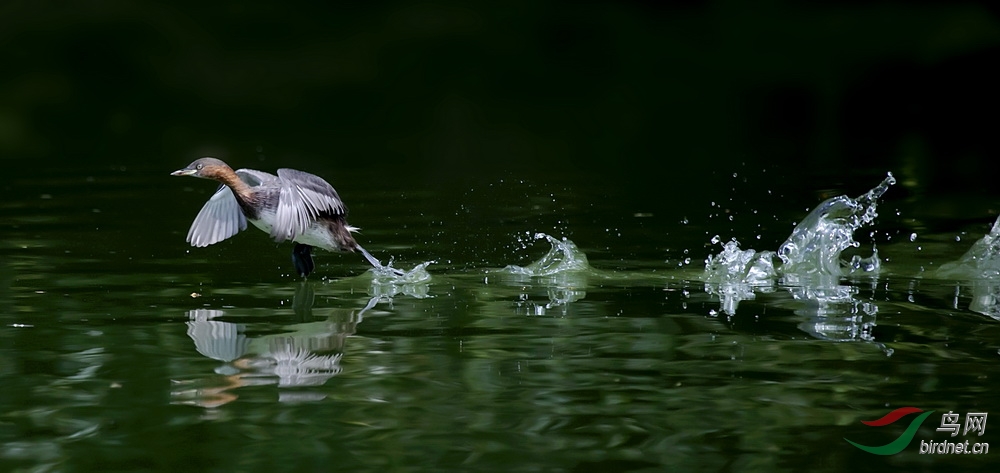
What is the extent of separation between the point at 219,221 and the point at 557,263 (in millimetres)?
2177

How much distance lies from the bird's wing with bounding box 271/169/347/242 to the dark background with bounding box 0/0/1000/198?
5890mm

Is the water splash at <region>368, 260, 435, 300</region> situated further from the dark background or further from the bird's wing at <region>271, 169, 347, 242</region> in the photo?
the dark background

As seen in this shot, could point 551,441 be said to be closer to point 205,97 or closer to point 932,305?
point 932,305

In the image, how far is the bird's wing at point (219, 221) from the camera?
387 inches

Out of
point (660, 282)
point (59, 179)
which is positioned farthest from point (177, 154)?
point (660, 282)

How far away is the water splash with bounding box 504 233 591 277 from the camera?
31.9 ft

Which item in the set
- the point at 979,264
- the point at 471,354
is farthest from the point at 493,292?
the point at 979,264

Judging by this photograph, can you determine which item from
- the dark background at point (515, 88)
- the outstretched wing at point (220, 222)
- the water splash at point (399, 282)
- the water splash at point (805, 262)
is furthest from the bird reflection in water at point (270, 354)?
the dark background at point (515, 88)

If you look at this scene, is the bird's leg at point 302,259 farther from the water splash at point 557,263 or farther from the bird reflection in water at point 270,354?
the water splash at point 557,263

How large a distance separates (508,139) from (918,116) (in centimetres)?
643

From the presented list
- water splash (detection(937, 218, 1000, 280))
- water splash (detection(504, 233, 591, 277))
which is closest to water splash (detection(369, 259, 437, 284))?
water splash (detection(504, 233, 591, 277))

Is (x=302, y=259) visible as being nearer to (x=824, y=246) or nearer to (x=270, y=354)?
(x=270, y=354)

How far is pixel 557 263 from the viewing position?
985 centimetres

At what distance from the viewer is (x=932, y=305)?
842cm
